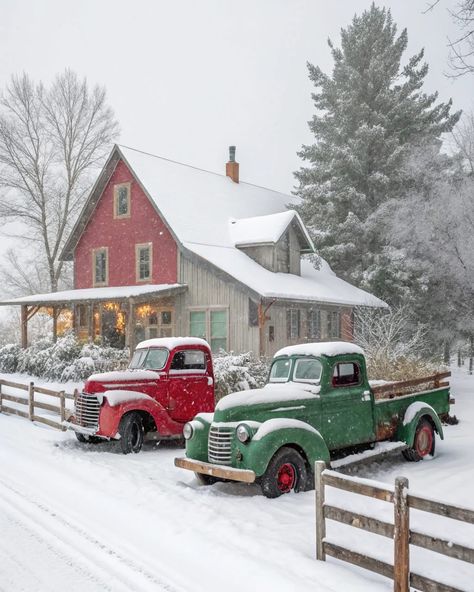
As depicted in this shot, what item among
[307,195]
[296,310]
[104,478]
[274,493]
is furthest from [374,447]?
[307,195]

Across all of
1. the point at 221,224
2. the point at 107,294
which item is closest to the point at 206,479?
the point at 107,294

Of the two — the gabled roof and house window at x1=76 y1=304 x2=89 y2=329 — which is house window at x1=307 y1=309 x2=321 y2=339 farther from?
house window at x1=76 y1=304 x2=89 y2=329

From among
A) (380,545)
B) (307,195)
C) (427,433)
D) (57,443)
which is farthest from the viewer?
(307,195)

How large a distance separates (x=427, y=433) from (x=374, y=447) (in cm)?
146

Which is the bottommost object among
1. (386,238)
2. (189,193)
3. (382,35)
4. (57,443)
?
(57,443)

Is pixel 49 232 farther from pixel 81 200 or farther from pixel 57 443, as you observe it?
pixel 57 443

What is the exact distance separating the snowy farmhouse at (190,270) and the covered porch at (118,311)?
0.05 m

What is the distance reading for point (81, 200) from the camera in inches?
1556

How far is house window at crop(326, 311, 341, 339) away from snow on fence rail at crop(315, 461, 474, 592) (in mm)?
22904

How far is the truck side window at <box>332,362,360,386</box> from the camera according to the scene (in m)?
9.96

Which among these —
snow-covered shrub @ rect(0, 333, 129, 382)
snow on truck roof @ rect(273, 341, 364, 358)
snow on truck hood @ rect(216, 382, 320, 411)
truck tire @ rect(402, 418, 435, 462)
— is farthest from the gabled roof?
snow on truck hood @ rect(216, 382, 320, 411)

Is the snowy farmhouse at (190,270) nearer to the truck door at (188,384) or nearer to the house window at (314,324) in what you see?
the house window at (314,324)

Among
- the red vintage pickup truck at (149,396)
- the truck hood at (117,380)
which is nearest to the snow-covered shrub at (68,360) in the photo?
the red vintage pickup truck at (149,396)

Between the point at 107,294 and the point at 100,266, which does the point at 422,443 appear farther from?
the point at 100,266
